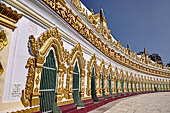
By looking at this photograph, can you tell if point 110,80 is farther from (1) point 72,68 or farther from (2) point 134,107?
(1) point 72,68

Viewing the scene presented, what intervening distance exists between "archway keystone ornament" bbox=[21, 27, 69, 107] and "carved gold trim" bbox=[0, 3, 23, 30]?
0.64 m

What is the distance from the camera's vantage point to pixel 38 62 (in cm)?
390

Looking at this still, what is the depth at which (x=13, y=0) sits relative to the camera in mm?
3285

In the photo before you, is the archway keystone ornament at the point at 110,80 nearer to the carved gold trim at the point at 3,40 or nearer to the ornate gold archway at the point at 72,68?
the ornate gold archway at the point at 72,68

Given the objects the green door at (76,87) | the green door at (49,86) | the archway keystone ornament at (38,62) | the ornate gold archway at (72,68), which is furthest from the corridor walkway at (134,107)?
the archway keystone ornament at (38,62)

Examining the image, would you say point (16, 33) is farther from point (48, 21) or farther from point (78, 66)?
point (78, 66)

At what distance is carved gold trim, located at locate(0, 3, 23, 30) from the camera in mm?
2977

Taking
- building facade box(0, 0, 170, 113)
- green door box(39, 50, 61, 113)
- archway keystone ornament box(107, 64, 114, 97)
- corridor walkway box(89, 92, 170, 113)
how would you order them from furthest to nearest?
1. archway keystone ornament box(107, 64, 114, 97)
2. corridor walkway box(89, 92, 170, 113)
3. green door box(39, 50, 61, 113)
4. building facade box(0, 0, 170, 113)

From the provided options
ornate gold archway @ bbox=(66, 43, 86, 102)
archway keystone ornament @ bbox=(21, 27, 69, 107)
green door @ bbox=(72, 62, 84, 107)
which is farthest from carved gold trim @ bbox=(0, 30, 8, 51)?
green door @ bbox=(72, 62, 84, 107)

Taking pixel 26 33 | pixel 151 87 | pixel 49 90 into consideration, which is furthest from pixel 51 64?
pixel 151 87

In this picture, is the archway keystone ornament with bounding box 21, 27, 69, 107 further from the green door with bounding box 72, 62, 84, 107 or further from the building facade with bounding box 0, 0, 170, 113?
the green door with bounding box 72, 62, 84, 107

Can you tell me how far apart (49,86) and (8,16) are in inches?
99.1

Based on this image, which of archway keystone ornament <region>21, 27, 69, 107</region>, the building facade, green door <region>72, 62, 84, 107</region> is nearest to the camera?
the building facade

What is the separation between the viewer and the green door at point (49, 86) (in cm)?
433
